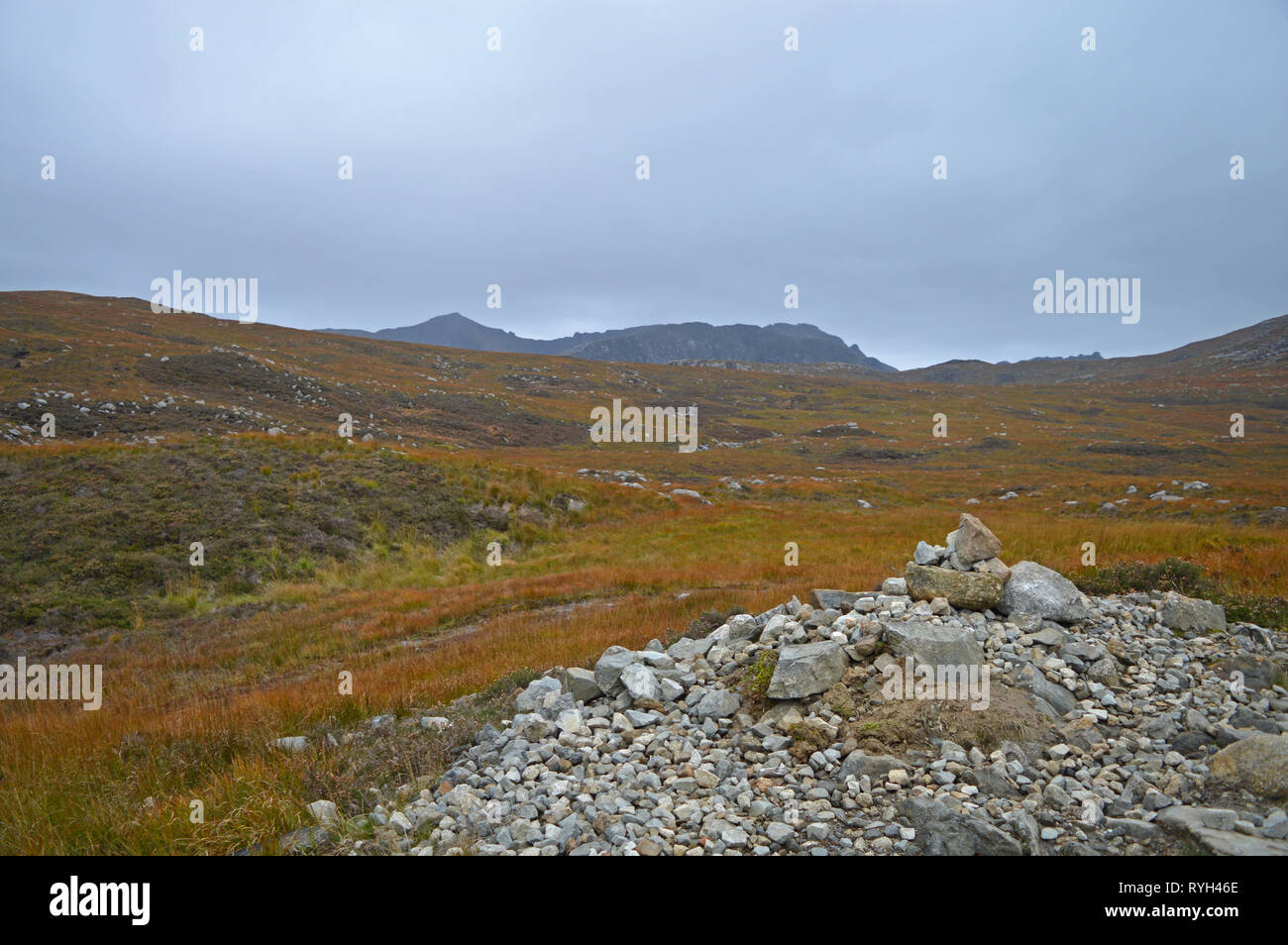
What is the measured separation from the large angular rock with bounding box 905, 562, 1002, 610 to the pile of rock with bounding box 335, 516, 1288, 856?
3 cm

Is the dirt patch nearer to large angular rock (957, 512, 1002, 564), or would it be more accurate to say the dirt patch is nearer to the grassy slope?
large angular rock (957, 512, 1002, 564)

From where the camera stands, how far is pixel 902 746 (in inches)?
250

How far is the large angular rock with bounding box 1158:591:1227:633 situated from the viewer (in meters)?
8.88

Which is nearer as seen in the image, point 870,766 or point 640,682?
point 870,766

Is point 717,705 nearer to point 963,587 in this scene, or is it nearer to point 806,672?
point 806,672

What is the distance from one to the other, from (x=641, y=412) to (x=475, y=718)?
311ft

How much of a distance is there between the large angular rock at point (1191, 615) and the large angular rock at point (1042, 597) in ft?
3.66

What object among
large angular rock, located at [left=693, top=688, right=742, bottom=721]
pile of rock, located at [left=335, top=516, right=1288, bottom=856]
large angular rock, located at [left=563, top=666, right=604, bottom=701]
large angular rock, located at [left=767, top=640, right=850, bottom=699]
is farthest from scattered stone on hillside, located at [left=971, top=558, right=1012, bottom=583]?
large angular rock, located at [left=563, top=666, right=604, bottom=701]

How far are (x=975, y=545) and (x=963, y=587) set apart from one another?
91cm

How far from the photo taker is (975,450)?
77062mm

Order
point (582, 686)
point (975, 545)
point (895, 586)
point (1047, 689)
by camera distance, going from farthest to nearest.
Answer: point (895, 586), point (975, 545), point (582, 686), point (1047, 689)

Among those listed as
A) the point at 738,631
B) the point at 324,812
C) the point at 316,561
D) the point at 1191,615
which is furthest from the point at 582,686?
the point at 316,561

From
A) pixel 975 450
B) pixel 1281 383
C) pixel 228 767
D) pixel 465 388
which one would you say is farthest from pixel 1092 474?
pixel 1281 383
